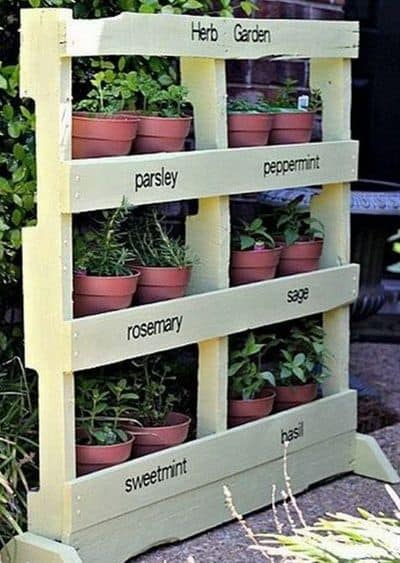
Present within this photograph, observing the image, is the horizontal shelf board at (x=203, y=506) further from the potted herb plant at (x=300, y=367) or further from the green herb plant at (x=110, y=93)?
the green herb plant at (x=110, y=93)

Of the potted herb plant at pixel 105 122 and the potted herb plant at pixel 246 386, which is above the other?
the potted herb plant at pixel 105 122

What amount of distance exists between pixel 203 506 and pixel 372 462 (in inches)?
27.6

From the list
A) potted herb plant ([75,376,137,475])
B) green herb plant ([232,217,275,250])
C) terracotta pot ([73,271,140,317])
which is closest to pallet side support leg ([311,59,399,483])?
green herb plant ([232,217,275,250])

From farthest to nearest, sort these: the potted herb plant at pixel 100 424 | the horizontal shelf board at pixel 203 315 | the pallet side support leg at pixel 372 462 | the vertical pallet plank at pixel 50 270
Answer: the pallet side support leg at pixel 372 462
the potted herb plant at pixel 100 424
the horizontal shelf board at pixel 203 315
the vertical pallet plank at pixel 50 270

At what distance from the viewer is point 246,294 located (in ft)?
10.2

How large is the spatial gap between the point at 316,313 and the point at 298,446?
1.27 ft

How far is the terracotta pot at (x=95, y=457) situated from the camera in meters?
2.81

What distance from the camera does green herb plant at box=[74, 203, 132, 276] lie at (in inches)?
111

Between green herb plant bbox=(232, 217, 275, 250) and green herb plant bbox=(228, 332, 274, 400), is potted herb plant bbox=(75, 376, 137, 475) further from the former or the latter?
green herb plant bbox=(232, 217, 275, 250)

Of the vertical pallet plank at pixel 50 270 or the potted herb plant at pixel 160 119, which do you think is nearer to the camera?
the vertical pallet plank at pixel 50 270

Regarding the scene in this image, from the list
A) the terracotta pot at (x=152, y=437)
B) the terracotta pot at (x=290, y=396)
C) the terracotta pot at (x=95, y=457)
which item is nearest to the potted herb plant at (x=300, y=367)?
the terracotta pot at (x=290, y=396)

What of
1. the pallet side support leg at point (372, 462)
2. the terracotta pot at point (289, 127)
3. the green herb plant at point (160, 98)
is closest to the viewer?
the green herb plant at point (160, 98)

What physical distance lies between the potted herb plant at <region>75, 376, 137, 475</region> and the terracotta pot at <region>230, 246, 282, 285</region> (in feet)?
1.51

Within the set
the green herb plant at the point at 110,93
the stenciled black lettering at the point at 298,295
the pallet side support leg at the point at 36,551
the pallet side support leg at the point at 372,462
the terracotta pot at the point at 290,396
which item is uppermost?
the green herb plant at the point at 110,93
